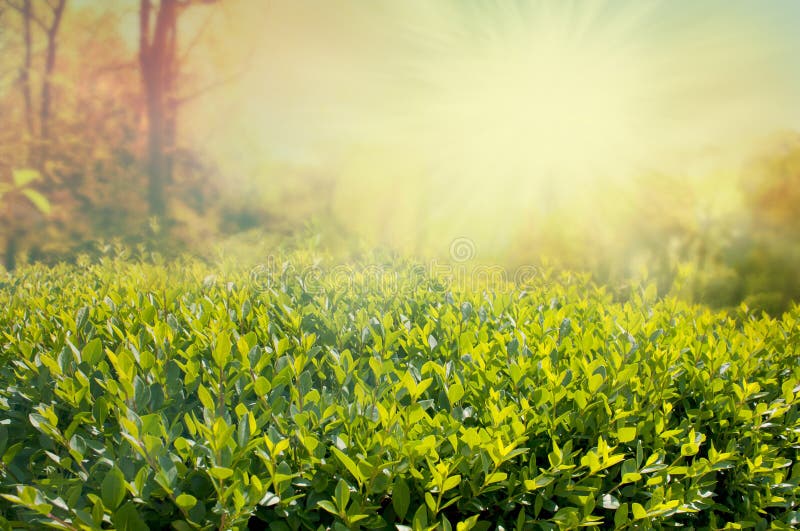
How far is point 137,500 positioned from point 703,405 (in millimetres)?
2198

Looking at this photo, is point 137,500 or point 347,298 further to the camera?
point 347,298

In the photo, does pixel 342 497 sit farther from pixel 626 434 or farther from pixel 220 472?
pixel 626 434

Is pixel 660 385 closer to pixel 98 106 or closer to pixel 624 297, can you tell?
pixel 624 297

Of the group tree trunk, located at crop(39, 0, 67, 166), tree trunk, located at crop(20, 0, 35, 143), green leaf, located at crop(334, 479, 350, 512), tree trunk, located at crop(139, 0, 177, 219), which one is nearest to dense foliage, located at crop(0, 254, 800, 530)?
green leaf, located at crop(334, 479, 350, 512)

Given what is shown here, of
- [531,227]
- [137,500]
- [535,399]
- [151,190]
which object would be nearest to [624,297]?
[531,227]

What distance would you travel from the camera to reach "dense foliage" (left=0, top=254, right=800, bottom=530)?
1544 millimetres

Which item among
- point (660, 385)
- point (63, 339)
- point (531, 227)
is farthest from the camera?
point (531, 227)

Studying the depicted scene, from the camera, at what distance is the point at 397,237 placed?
1076cm

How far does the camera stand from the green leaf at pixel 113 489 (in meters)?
1.39

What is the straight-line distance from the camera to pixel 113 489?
1396 millimetres

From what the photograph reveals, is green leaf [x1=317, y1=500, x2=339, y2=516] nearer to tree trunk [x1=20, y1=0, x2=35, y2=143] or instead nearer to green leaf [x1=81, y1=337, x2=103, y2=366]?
green leaf [x1=81, y1=337, x2=103, y2=366]

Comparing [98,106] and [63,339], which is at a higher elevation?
[98,106]

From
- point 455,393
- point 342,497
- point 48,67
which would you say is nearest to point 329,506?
point 342,497

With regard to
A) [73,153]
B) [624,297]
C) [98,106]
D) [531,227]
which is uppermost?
[98,106]
